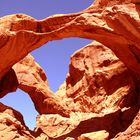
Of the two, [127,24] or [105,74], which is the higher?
[127,24]

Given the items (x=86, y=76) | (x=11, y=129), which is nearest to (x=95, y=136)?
(x=11, y=129)

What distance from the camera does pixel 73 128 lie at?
1792 centimetres

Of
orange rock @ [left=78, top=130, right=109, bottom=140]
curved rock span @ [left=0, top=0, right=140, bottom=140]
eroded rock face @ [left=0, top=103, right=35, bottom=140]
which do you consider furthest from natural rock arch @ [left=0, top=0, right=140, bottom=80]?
orange rock @ [left=78, top=130, right=109, bottom=140]

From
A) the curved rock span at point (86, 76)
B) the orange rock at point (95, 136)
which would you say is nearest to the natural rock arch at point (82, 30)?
the curved rock span at point (86, 76)

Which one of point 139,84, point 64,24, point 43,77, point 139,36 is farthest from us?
point 43,77

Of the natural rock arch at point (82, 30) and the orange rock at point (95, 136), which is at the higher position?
the natural rock arch at point (82, 30)

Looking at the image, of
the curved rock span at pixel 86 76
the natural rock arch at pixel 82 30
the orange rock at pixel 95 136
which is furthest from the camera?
the curved rock span at pixel 86 76

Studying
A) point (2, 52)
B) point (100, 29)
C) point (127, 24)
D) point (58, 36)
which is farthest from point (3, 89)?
point (127, 24)

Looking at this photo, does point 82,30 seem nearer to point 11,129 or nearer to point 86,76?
point 11,129

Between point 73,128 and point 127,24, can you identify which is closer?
point 127,24

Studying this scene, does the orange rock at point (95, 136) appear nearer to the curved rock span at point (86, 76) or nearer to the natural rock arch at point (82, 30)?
the curved rock span at point (86, 76)

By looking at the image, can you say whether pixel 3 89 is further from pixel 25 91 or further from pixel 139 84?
pixel 139 84

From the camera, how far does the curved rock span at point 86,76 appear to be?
15.2m

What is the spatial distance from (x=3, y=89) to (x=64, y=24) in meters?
5.66
